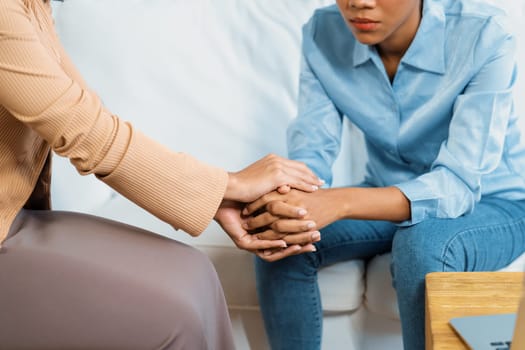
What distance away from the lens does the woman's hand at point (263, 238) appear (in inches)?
59.7

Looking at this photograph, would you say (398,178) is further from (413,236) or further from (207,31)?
(207,31)

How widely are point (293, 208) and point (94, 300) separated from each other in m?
0.45

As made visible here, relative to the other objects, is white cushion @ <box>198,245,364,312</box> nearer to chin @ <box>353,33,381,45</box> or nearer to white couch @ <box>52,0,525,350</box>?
white couch @ <box>52,0,525,350</box>

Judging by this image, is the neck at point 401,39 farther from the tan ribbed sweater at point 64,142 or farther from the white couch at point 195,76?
the tan ribbed sweater at point 64,142

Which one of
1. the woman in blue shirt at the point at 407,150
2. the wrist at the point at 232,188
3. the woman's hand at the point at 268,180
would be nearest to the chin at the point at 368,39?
the woman in blue shirt at the point at 407,150

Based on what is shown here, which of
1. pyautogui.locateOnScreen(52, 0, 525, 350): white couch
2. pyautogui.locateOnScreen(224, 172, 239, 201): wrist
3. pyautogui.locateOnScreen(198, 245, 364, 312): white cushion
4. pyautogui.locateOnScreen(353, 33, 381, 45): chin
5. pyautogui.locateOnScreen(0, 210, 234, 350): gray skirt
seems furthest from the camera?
pyautogui.locateOnScreen(52, 0, 525, 350): white couch

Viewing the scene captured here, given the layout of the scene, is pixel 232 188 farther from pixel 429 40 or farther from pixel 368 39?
pixel 429 40

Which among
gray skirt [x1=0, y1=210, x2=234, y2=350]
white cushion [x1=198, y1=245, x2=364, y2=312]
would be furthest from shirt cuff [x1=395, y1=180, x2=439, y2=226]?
gray skirt [x1=0, y1=210, x2=234, y2=350]

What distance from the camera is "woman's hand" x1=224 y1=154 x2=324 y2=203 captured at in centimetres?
147

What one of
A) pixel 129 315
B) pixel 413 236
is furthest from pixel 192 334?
pixel 413 236

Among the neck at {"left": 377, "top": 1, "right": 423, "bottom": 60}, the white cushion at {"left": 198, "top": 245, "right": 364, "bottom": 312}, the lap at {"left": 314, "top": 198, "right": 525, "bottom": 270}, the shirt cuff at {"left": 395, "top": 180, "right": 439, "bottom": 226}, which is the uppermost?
the neck at {"left": 377, "top": 1, "right": 423, "bottom": 60}

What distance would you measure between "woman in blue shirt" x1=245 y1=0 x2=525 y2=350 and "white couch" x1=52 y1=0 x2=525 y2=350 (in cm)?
25

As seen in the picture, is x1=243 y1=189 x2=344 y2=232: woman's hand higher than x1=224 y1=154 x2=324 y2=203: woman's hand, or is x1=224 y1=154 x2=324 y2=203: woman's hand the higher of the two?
x1=224 y1=154 x2=324 y2=203: woman's hand

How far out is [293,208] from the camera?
149 cm
